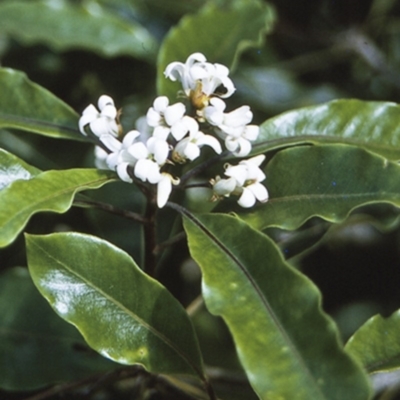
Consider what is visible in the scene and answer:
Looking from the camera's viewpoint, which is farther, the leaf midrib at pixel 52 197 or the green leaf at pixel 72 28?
the green leaf at pixel 72 28

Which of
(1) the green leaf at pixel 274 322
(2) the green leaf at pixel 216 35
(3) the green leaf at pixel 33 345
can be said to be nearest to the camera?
(1) the green leaf at pixel 274 322

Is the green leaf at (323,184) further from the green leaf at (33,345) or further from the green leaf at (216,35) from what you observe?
the green leaf at (33,345)

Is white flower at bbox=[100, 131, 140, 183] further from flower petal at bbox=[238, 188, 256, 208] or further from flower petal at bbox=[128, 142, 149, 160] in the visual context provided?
flower petal at bbox=[238, 188, 256, 208]

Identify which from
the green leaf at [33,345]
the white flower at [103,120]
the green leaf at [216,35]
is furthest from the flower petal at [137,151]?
the green leaf at [33,345]

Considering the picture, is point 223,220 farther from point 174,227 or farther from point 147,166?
point 174,227

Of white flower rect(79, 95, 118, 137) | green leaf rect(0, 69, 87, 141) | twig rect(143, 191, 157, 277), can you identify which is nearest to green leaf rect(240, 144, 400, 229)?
twig rect(143, 191, 157, 277)

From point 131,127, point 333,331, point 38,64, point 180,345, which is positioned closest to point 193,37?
point 131,127

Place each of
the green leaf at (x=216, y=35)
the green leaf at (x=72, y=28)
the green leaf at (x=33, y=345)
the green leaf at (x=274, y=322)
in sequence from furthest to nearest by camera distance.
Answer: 1. the green leaf at (x=72, y=28)
2. the green leaf at (x=216, y=35)
3. the green leaf at (x=33, y=345)
4. the green leaf at (x=274, y=322)

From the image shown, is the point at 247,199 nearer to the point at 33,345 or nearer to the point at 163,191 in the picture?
the point at 163,191
